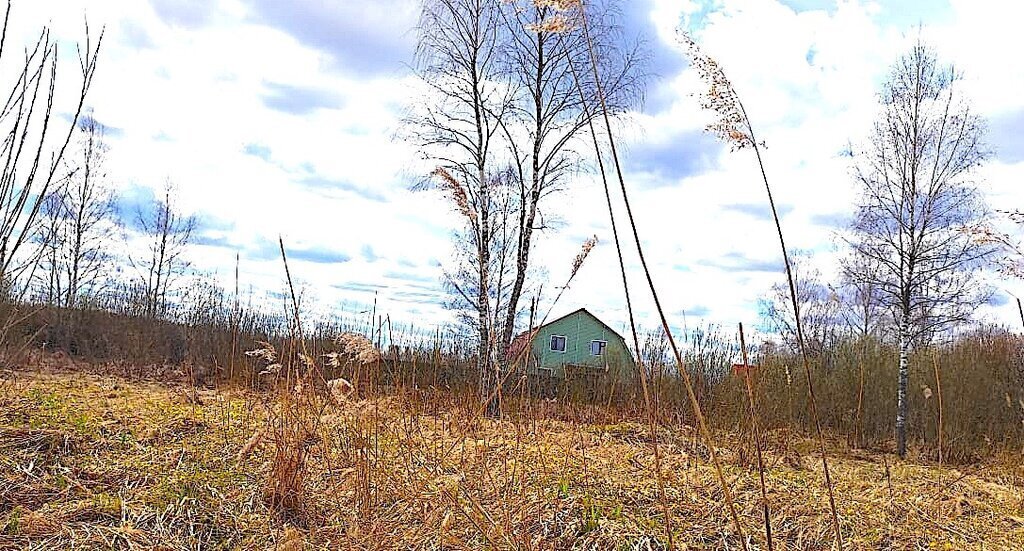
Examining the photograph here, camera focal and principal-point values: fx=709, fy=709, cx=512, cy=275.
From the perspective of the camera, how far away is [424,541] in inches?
121

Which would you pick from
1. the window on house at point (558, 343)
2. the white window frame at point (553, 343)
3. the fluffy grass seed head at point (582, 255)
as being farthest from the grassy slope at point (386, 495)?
the window on house at point (558, 343)

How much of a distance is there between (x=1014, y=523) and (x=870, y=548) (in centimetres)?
159

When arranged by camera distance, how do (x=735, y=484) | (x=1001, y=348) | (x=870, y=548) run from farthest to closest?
(x=1001, y=348), (x=735, y=484), (x=870, y=548)

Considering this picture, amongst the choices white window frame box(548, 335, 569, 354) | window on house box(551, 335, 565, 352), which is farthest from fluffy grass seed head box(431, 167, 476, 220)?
window on house box(551, 335, 565, 352)

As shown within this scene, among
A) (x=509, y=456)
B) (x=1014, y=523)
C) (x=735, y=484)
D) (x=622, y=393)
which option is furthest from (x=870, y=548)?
(x=622, y=393)

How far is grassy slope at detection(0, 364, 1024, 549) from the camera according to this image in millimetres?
3105

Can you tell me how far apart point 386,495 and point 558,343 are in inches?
722

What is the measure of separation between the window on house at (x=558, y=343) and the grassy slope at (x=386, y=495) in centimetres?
1563

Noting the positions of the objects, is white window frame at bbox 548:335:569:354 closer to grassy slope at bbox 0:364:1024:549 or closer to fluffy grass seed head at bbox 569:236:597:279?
grassy slope at bbox 0:364:1024:549

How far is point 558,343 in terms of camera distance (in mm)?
21656

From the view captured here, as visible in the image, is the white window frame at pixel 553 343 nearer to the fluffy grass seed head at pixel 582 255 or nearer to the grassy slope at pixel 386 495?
the grassy slope at pixel 386 495

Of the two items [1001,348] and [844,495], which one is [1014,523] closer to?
[844,495]

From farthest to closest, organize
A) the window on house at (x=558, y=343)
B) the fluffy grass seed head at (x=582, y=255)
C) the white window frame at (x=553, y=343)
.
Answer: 1. the window on house at (x=558, y=343)
2. the white window frame at (x=553, y=343)
3. the fluffy grass seed head at (x=582, y=255)

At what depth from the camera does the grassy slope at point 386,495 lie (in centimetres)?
311
